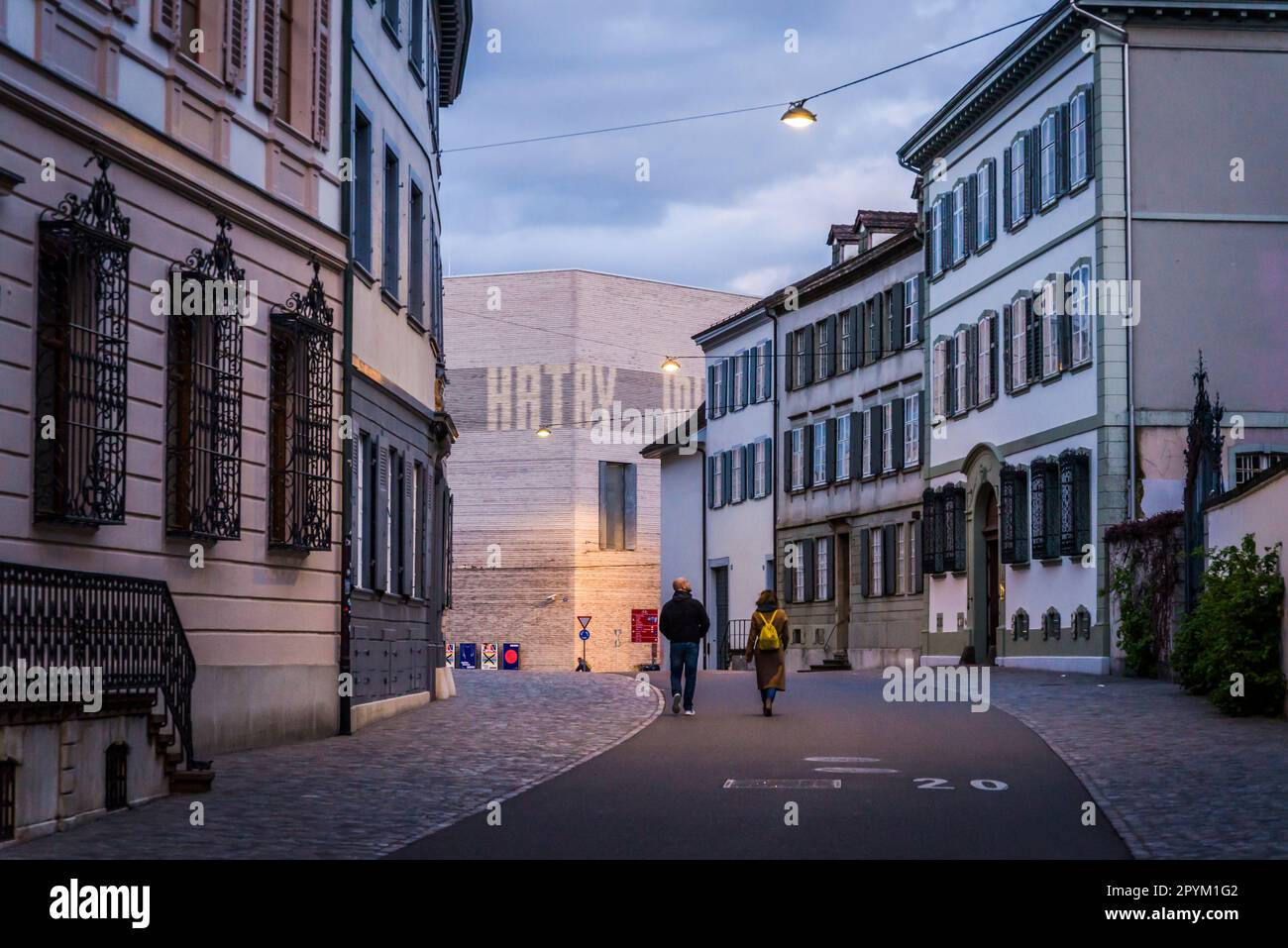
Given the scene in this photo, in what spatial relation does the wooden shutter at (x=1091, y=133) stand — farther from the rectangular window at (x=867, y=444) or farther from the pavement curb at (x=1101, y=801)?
the pavement curb at (x=1101, y=801)

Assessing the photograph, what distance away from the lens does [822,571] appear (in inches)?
2247

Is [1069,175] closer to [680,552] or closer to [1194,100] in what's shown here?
[1194,100]

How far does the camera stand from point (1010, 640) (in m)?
41.9

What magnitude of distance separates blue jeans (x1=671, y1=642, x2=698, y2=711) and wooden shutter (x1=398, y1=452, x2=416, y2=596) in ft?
12.9

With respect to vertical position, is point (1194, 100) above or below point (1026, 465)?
above

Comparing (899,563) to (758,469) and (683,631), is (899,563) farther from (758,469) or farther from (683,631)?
(683,631)

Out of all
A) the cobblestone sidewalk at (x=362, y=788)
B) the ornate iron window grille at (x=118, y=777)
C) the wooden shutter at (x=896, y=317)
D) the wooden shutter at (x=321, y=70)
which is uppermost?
the wooden shutter at (x=896, y=317)

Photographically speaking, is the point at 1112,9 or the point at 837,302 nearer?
the point at 1112,9

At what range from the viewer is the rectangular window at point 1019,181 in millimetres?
40969

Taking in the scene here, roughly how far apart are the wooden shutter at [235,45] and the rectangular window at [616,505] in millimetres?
58831

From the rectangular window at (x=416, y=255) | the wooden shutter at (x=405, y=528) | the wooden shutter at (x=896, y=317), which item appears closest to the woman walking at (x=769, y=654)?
the wooden shutter at (x=405, y=528)

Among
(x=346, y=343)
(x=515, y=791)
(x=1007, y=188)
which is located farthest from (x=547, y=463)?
(x=515, y=791)
